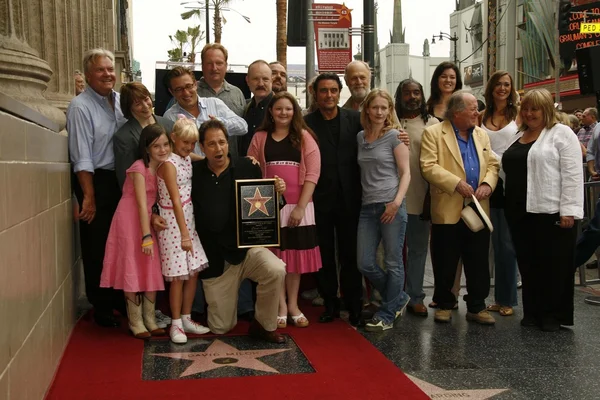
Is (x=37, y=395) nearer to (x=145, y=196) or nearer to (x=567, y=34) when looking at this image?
(x=145, y=196)

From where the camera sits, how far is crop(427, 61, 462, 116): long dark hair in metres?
7.30

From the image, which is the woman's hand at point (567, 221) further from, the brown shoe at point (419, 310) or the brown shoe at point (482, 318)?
the brown shoe at point (419, 310)

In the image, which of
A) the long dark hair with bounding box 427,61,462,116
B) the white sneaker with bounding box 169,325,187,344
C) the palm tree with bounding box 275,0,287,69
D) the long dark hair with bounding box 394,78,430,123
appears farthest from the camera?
the palm tree with bounding box 275,0,287,69

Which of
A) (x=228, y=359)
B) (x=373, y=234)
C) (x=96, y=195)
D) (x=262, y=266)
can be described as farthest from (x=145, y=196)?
(x=373, y=234)

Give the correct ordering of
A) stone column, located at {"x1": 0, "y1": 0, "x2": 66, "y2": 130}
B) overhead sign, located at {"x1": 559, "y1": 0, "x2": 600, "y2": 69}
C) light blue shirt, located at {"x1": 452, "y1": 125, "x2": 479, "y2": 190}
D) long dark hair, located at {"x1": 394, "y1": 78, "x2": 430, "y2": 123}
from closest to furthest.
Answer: stone column, located at {"x1": 0, "y1": 0, "x2": 66, "y2": 130} → light blue shirt, located at {"x1": 452, "y1": 125, "x2": 479, "y2": 190} → long dark hair, located at {"x1": 394, "y1": 78, "x2": 430, "y2": 123} → overhead sign, located at {"x1": 559, "y1": 0, "x2": 600, "y2": 69}

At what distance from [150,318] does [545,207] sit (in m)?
3.38

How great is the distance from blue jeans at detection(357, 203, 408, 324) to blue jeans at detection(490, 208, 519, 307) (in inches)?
46.5

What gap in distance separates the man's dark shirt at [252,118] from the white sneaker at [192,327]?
1.89 meters

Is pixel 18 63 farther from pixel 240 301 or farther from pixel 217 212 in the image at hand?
pixel 240 301

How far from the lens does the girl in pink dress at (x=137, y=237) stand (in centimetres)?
596

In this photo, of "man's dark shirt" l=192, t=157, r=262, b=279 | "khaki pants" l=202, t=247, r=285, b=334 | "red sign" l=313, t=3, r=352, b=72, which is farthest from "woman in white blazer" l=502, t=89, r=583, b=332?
"red sign" l=313, t=3, r=352, b=72

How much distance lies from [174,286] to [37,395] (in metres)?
1.98

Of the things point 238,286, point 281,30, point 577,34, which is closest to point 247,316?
point 238,286

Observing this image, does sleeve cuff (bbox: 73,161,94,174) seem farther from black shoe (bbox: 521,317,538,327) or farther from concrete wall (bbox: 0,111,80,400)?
black shoe (bbox: 521,317,538,327)
